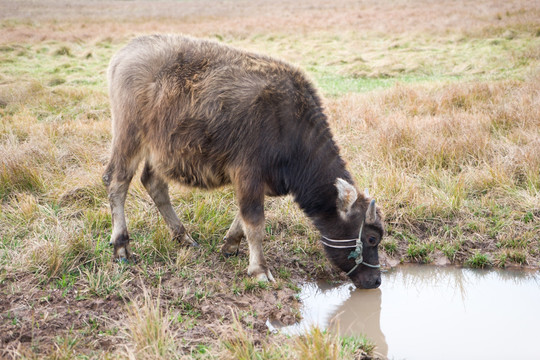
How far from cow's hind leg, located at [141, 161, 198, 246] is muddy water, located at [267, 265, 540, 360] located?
1387mm

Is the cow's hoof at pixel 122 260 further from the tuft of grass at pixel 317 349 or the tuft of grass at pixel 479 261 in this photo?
the tuft of grass at pixel 479 261

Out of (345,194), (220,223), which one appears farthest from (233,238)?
(345,194)

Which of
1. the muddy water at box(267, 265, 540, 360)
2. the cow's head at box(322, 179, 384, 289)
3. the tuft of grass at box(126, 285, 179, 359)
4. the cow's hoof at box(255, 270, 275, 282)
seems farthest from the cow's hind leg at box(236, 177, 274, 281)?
the tuft of grass at box(126, 285, 179, 359)

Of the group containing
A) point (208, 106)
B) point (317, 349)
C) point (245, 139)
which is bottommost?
point (317, 349)

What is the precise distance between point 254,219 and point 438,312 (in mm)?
1762

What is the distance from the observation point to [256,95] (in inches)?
167

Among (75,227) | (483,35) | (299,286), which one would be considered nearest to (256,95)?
(299,286)

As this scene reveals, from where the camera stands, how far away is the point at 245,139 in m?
4.22

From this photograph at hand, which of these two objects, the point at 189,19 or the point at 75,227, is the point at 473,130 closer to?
the point at 75,227

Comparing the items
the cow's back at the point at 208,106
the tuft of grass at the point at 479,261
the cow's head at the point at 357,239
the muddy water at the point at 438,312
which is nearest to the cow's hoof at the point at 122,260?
the cow's back at the point at 208,106

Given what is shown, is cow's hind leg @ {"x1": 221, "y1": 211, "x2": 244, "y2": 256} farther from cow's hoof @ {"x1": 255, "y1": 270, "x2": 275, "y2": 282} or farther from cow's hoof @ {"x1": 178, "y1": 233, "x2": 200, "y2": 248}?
cow's hoof @ {"x1": 255, "y1": 270, "x2": 275, "y2": 282}

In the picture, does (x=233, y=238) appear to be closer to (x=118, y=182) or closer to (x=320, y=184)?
(x=320, y=184)

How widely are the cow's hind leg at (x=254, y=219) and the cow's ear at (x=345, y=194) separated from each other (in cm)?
68

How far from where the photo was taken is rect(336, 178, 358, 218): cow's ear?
4059mm
